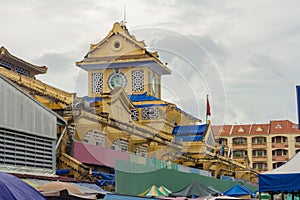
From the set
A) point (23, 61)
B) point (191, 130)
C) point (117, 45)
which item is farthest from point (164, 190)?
point (191, 130)

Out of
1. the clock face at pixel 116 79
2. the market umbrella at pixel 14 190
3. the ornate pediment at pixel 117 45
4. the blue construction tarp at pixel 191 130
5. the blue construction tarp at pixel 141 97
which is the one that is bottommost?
the market umbrella at pixel 14 190

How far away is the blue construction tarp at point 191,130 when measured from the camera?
47362 mm

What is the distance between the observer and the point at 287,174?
497 inches

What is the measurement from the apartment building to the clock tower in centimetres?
6394

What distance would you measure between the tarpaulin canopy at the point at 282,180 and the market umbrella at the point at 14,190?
654 centimetres

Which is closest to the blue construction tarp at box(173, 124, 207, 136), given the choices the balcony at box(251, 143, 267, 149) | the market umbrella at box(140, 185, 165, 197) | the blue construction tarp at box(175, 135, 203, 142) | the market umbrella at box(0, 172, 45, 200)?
the blue construction tarp at box(175, 135, 203, 142)

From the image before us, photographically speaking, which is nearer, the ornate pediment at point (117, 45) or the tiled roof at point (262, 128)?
the ornate pediment at point (117, 45)

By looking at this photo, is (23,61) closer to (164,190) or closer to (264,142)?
(164,190)

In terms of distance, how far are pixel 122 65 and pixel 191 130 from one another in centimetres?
851

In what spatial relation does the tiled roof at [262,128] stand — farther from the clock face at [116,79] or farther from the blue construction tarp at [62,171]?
the blue construction tarp at [62,171]

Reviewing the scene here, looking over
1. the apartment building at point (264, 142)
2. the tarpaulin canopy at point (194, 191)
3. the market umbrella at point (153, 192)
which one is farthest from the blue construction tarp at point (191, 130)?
the apartment building at point (264, 142)

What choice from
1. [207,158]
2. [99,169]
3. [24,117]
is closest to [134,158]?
[99,169]

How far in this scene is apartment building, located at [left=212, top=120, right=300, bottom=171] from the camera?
112m

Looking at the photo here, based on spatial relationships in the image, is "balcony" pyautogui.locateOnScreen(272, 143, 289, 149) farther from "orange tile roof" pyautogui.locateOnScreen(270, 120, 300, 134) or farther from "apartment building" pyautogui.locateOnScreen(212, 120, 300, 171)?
"orange tile roof" pyautogui.locateOnScreen(270, 120, 300, 134)
